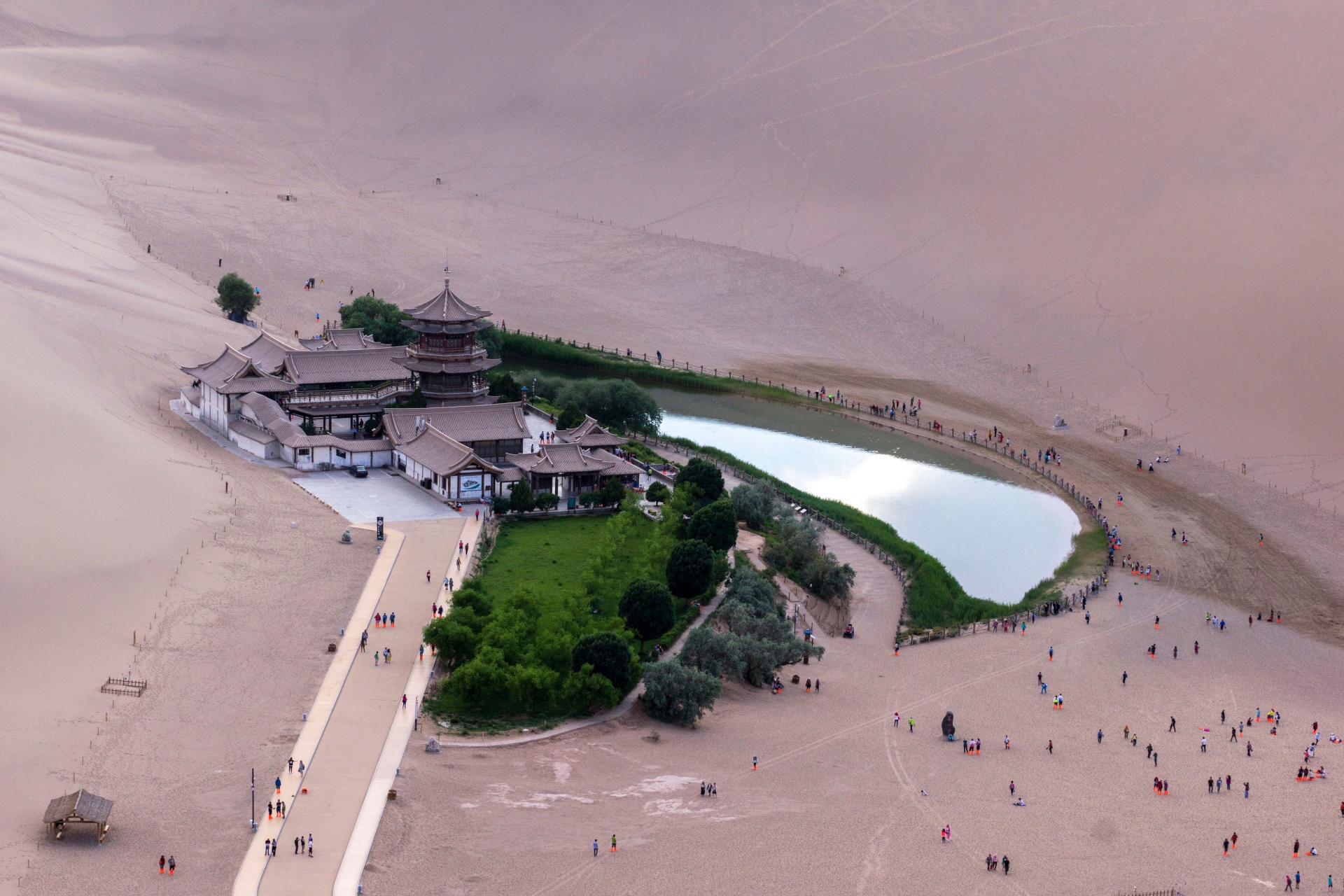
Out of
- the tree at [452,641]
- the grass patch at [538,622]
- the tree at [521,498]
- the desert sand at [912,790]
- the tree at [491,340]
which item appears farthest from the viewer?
the tree at [491,340]

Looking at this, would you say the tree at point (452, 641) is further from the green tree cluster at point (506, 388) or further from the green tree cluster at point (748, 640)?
the green tree cluster at point (506, 388)

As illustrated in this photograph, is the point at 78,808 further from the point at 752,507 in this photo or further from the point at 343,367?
the point at 343,367

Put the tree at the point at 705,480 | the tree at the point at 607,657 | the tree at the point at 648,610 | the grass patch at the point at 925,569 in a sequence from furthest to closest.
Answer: the tree at the point at 705,480 → the grass patch at the point at 925,569 → the tree at the point at 648,610 → the tree at the point at 607,657

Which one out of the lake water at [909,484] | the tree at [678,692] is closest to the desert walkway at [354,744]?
the tree at [678,692]

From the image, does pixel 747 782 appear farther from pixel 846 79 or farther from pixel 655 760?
pixel 846 79

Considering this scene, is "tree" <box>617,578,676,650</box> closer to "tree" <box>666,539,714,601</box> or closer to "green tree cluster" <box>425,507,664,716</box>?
"green tree cluster" <box>425,507,664,716</box>

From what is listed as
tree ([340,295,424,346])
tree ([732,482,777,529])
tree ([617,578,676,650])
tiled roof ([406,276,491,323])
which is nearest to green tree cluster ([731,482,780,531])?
tree ([732,482,777,529])

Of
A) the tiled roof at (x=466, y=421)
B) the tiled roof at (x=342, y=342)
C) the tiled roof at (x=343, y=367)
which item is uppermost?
the tiled roof at (x=342, y=342)
